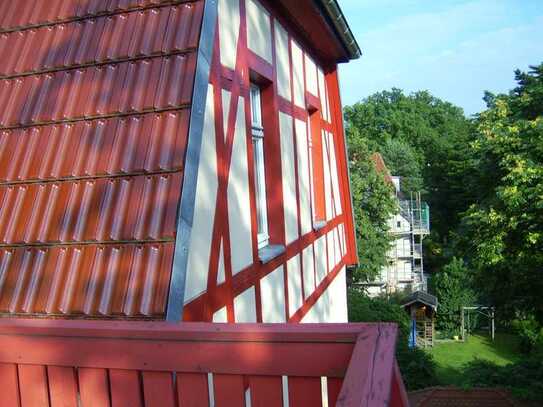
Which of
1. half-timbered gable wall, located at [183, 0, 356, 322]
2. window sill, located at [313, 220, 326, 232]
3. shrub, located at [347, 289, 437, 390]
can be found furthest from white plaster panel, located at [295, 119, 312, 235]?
shrub, located at [347, 289, 437, 390]

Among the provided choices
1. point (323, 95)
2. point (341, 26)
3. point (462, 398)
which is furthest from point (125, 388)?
point (462, 398)

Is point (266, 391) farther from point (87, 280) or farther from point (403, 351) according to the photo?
point (403, 351)

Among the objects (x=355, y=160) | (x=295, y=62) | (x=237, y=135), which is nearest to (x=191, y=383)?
(x=237, y=135)

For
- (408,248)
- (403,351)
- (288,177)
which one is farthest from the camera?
(408,248)

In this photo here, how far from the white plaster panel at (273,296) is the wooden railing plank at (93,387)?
118 inches

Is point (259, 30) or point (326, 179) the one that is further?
point (326, 179)

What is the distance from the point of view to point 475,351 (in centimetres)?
2823

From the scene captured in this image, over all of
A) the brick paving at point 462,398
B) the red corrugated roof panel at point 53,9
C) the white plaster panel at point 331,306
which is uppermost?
the red corrugated roof panel at point 53,9

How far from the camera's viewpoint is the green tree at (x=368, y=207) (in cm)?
3188

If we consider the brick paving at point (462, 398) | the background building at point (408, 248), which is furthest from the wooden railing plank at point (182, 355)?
the background building at point (408, 248)

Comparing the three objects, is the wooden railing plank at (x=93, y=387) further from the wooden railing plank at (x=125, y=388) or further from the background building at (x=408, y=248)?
the background building at (x=408, y=248)

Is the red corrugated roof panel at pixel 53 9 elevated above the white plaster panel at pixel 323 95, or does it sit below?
below

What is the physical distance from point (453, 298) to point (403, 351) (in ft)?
57.4

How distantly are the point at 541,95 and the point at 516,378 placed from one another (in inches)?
408
